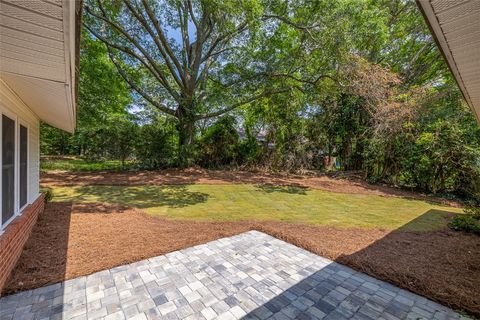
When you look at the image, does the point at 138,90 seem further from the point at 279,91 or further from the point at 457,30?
the point at 457,30

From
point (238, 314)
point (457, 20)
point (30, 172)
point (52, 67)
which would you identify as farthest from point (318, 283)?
point (30, 172)

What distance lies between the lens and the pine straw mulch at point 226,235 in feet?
8.84

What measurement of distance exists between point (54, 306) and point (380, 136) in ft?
35.0

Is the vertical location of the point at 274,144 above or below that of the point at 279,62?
below

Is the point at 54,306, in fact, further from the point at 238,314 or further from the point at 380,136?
the point at 380,136

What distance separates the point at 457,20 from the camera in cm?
112

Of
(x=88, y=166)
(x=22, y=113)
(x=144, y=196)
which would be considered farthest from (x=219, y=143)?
(x=22, y=113)

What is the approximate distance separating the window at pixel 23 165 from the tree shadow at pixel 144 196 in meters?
2.26

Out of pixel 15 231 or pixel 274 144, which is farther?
pixel 274 144

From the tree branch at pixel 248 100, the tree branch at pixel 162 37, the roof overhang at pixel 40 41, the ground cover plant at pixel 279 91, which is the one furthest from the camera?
the tree branch at pixel 248 100

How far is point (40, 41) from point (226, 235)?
3.53 m

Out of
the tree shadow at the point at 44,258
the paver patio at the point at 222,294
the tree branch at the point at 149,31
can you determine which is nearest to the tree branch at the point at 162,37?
the tree branch at the point at 149,31

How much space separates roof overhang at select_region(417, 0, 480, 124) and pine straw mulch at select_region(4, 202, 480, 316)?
2432 mm

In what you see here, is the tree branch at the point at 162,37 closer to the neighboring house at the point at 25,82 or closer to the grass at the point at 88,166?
the grass at the point at 88,166
